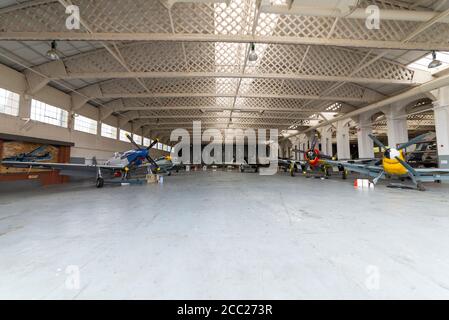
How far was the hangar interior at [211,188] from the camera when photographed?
6.19 feet

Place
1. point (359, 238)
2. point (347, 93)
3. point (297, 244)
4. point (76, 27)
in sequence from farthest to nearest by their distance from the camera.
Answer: point (347, 93)
point (76, 27)
point (359, 238)
point (297, 244)

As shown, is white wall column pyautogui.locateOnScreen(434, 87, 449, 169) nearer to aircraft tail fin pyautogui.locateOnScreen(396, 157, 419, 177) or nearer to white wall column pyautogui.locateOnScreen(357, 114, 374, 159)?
aircraft tail fin pyautogui.locateOnScreen(396, 157, 419, 177)

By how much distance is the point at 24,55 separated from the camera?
29.7 feet

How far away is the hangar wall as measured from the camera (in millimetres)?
9359

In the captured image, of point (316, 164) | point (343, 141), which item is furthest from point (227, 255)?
point (343, 141)

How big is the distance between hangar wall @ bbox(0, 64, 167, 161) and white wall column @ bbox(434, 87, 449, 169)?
23167 millimetres

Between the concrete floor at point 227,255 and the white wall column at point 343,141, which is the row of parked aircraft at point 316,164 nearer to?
the concrete floor at point 227,255

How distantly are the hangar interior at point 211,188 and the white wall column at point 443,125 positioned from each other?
7 centimetres

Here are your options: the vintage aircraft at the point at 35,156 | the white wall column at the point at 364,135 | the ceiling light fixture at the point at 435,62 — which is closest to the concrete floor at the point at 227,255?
the ceiling light fixture at the point at 435,62

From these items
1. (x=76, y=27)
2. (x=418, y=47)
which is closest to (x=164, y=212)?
(x=76, y=27)

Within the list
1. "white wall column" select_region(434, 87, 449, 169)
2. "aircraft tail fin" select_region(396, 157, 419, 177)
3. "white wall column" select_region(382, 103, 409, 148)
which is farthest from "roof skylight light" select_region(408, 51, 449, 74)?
"aircraft tail fin" select_region(396, 157, 419, 177)

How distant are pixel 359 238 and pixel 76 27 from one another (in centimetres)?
924
